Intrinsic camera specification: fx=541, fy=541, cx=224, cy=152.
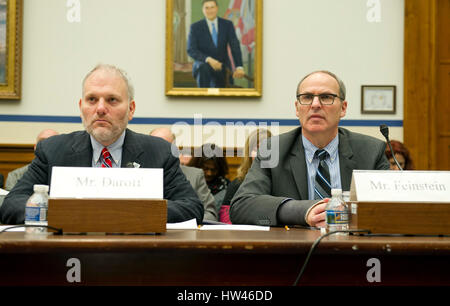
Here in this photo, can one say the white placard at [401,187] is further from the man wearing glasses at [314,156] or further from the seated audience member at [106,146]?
the seated audience member at [106,146]

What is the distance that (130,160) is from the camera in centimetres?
269

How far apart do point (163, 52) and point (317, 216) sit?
4.32 m

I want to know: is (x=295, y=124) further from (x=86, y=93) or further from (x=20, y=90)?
(x=86, y=93)

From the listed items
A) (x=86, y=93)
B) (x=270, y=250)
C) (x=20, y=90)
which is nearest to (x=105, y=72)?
(x=86, y=93)

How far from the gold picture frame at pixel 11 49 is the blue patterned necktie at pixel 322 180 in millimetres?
4233

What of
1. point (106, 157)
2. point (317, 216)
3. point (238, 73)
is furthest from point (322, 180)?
point (238, 73)

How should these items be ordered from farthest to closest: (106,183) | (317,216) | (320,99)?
(320,99) < (317,216) < (106,183)

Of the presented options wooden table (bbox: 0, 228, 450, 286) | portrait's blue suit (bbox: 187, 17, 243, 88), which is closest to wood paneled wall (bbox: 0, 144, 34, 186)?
portrait's blue suit (bbox: 187, 17, 243, 88)

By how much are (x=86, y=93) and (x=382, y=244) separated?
1719mm

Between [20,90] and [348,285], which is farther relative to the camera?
[20,90]

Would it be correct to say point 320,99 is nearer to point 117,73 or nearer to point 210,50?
point 117,73

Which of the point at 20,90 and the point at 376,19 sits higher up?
the point at 376,19

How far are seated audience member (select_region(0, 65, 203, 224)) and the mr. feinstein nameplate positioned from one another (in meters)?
0.77

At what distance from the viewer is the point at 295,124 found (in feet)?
19.7
